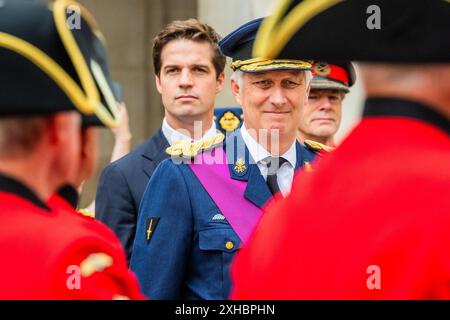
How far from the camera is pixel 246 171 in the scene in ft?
13.4

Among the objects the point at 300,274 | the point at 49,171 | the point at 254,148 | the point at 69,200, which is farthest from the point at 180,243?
the point at 300,274

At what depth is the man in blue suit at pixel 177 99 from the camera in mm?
4906

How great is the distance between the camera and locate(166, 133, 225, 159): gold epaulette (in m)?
4.16

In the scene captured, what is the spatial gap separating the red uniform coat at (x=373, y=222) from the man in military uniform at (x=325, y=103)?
129 inches

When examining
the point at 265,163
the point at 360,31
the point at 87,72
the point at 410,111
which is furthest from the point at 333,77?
the point at 410,111

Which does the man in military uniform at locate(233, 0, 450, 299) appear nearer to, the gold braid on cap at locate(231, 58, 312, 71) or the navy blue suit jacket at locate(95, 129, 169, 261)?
the gold braid on cap at locate(231, 58, 312, 71)

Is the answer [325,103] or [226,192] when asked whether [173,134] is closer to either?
[325,103]

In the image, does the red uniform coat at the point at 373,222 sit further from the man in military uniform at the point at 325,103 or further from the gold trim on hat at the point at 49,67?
the man in military uniform at the point at 325,103

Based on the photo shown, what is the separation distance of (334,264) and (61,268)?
0.55m

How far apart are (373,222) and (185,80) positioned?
3020 millimetres

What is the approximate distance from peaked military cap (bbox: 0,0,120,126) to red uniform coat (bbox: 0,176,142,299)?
0.17 metres

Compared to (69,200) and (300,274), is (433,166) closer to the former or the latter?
(300,274)

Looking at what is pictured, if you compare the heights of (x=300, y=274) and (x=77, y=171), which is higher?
(x=77, y=171)
